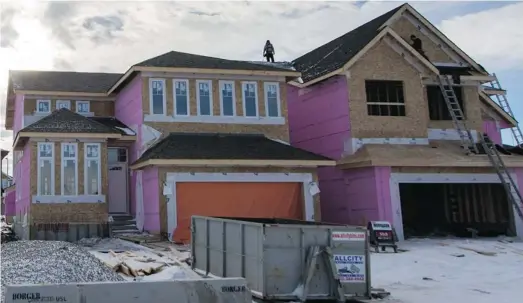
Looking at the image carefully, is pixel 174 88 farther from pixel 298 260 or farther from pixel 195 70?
pixel 298 260

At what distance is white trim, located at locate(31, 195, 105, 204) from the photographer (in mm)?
20573

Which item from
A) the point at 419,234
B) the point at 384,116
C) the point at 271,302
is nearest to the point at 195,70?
the point at 384,116

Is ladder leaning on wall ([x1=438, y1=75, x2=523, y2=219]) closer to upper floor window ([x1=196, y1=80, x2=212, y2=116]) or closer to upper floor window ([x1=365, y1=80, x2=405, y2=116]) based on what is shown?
upper floor window ([x1=365, y1=80, x2=405, y2=116])

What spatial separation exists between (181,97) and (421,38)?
11.7 metres

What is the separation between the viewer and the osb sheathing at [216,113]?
870 inches

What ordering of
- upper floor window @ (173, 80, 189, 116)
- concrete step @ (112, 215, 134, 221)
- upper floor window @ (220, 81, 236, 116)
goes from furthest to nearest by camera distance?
1. upper floor window @ (220, 81, 236, 116)
2. concrete step @ (112, 215, 134, 221)
3. upper floor window @ (173, 80, 189, 116)

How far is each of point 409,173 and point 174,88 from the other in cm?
966

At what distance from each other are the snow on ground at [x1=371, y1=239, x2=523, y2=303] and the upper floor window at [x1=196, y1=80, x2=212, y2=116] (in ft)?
29.3

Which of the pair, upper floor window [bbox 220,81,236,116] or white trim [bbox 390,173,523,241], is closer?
white trim [bbox 390,173,523,241]

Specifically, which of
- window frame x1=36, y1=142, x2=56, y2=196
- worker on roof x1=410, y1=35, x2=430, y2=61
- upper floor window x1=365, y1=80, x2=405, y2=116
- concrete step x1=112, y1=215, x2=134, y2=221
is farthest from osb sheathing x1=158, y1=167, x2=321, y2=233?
worker on roof x1=410, y1=35, x2=430, y2=61

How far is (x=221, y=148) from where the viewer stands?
21.4 meters

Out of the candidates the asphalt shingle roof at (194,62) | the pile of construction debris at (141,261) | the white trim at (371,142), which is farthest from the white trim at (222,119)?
the pile of construction debris at (141,261)

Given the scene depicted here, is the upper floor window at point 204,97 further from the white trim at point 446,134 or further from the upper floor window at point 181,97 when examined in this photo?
the white trim at point 446,134

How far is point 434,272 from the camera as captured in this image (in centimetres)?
1502
